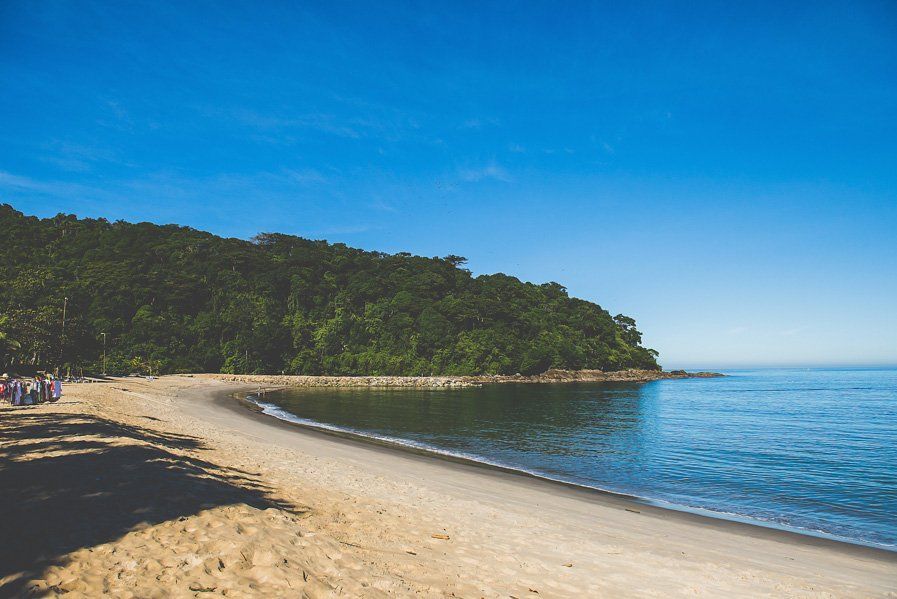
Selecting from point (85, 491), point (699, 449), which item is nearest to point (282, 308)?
point (699, 449)

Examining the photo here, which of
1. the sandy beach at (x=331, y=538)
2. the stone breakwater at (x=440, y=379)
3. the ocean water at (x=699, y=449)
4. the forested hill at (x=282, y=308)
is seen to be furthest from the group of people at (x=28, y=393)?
the forested hill at (x=282, y=308)

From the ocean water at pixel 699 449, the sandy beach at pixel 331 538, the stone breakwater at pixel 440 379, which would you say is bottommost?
the stone breakwater at pixel 440 379

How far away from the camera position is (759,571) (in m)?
9.20

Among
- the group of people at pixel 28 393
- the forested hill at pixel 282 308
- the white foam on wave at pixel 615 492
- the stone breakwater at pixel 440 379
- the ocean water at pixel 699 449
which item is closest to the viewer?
the white foam on wave at pixel 615 492

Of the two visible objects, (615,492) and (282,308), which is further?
(282,308)

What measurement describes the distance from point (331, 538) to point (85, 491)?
4.38 metres

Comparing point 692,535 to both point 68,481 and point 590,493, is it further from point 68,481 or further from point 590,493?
point 68,481

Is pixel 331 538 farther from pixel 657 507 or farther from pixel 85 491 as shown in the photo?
pixel 657 507

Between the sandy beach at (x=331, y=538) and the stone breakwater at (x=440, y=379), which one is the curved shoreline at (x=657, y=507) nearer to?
the sandy beach at (x=331, y=538)

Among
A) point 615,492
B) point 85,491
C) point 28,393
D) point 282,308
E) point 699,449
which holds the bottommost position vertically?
point 699,449

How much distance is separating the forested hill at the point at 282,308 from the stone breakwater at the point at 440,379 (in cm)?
373

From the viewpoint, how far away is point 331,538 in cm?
774

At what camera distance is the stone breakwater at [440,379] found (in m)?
87.2

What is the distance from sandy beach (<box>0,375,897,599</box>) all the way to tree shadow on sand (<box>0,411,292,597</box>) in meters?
0.04
